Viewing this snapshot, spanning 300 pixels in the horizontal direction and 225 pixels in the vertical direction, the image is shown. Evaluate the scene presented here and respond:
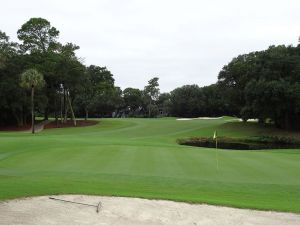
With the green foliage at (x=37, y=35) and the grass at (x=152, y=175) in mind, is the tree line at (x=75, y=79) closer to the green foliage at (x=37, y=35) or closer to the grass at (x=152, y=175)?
the green foliage at (x=37, y=35)

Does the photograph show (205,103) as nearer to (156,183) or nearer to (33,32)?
(33,32)

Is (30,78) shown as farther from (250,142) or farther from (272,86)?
(272,86)

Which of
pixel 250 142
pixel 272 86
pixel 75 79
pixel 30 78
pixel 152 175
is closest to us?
pixel 152 175

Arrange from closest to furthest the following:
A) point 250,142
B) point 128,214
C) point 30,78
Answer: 1. point 128,214
2. point 250,142
3. point 30,78

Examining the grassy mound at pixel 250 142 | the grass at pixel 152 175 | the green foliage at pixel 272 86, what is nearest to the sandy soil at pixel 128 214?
the grass at pixel 152 175

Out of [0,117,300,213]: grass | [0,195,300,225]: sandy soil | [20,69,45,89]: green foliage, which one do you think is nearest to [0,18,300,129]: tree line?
[20,69,45,89]: green foliage

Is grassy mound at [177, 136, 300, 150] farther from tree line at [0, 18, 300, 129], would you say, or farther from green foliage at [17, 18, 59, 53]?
green foliage at [17, 18, 59, 53]

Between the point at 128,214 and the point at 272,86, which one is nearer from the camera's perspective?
the point at 128,214

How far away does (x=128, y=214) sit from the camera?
951 centimetres

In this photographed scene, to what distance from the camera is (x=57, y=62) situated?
6544 cm

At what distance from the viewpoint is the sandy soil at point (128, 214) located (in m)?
8.77

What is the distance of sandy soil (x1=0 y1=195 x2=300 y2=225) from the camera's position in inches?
345

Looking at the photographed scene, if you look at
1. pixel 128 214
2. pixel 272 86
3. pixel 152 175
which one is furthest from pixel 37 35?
pixel 128 214

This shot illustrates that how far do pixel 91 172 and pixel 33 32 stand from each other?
54.5 m
